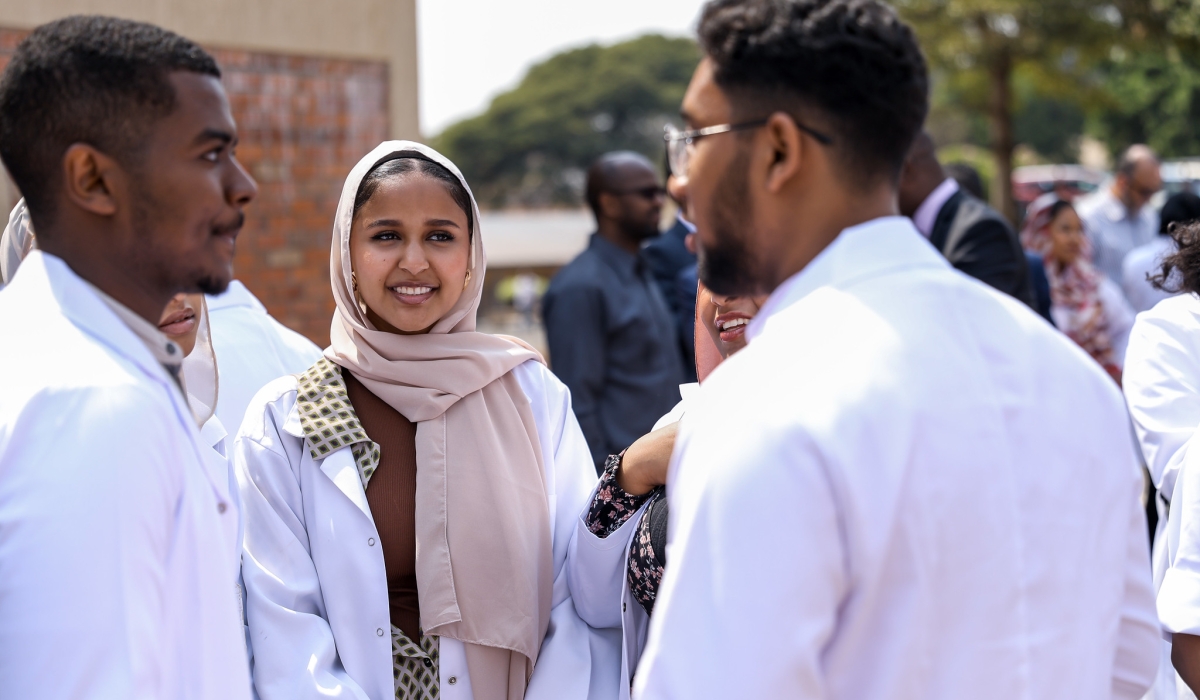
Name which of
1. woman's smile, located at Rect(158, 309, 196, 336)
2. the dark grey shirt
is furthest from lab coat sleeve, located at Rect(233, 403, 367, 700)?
the dark grey shirt

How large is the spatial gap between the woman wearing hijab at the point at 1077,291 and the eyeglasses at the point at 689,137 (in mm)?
5041

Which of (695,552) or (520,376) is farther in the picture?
(520,376)

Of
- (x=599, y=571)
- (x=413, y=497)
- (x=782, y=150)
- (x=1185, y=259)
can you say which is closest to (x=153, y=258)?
(x=782, y=150)

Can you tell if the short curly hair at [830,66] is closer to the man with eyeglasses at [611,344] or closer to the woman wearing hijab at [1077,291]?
the man with eyeglasses at [611,344]

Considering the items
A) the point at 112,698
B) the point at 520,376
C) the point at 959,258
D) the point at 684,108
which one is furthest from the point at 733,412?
the point at 959,258

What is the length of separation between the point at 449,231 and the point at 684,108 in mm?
1309

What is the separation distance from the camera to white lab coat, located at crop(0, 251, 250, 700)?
1.40 m

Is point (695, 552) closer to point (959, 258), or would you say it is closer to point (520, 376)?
point (520, 376)

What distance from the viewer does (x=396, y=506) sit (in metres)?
2.55

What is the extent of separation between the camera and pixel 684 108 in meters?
1.59

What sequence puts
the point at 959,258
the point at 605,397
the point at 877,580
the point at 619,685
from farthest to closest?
the point at 605,397 < the point at 959,258 < the point at 619,685 < the point at 877,580


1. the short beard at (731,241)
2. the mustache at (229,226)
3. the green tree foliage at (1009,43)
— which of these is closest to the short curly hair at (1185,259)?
the short beard at (731,241)

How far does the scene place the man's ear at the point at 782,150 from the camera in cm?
148

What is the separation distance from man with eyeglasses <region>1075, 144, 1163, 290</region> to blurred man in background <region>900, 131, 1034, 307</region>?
4204mm
